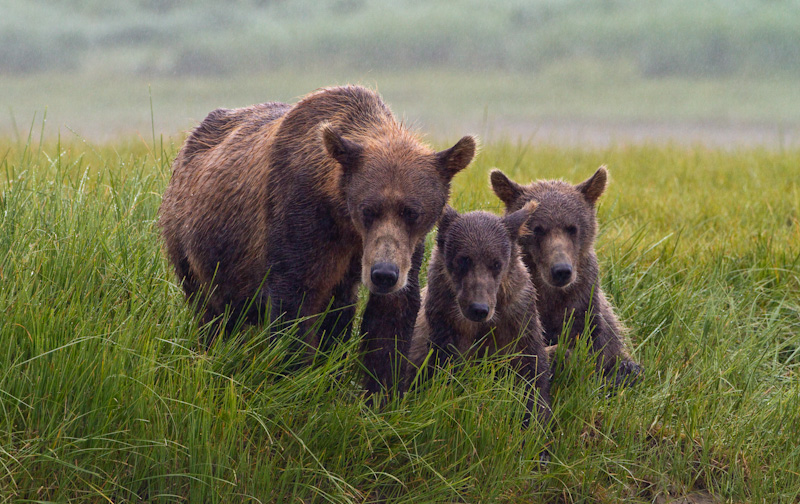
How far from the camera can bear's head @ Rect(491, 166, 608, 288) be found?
196 inches

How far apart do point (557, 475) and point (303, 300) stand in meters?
1.54

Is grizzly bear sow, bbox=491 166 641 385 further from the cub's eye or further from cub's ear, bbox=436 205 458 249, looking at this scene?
the cub's eye

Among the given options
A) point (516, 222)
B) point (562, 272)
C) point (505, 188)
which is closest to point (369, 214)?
point (516, 222)

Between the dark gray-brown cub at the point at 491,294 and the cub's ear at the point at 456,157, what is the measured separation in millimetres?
332

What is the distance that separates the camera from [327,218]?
4.38 meters

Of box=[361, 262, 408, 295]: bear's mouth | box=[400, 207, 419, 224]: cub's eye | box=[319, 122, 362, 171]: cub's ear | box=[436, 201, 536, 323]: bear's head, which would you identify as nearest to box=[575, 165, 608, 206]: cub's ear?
box=[436, 201, 536, 323]: bear's head

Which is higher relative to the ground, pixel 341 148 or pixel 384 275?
pixel 341 148

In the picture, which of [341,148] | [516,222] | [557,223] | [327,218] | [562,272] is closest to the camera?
[341,148]

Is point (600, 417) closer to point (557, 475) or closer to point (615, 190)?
point (557, 475)

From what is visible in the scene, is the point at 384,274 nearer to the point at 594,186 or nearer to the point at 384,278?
the point at 384,278

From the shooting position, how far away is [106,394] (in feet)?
11.9

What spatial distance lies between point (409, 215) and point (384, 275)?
1.26 feet

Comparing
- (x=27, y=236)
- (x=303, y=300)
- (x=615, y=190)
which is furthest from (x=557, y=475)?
(x=615, y=190)

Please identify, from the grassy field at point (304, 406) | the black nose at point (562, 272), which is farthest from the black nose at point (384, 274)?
the black nose at point (562, 272)
